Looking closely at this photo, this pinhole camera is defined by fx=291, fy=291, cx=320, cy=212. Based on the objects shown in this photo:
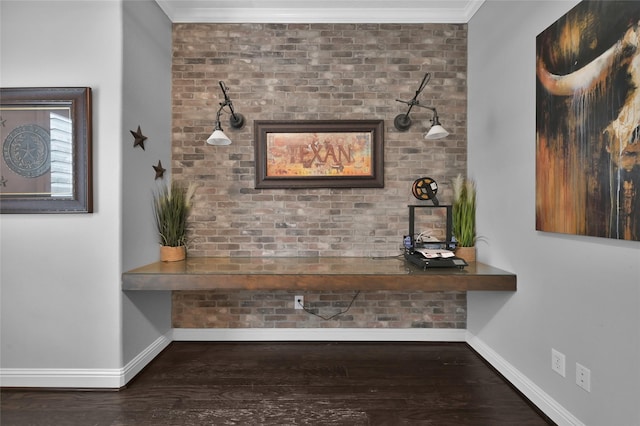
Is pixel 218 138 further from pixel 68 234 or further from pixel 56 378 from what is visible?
pixel 56 378

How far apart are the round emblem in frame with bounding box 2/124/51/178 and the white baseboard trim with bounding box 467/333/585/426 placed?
3531 millimetres

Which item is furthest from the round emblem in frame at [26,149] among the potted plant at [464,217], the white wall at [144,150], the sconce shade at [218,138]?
the potted plant at [464,217]

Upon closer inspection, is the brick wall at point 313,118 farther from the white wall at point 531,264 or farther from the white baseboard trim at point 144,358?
the white wall at point 531,264

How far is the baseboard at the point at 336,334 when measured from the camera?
8.79 ft

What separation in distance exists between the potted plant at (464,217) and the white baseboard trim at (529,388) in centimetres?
75

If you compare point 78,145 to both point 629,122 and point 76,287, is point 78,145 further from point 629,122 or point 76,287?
point 629,122

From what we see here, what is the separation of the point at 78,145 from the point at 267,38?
5.79ft

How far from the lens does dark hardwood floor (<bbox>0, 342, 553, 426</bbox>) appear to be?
176 centimetres

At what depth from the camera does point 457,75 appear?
268 cm

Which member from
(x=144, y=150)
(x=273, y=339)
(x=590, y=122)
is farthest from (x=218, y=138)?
(x=590, y=122)

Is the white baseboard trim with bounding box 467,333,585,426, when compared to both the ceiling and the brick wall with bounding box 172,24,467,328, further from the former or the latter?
the ceiling

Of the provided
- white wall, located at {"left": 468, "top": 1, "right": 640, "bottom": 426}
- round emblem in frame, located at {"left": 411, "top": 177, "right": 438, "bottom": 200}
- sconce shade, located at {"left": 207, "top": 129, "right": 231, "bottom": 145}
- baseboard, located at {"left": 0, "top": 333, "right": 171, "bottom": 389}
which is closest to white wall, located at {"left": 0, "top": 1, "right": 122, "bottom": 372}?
baseboard, located at {"left": 0, "top": 333, "right": 171, "bottom": 389}

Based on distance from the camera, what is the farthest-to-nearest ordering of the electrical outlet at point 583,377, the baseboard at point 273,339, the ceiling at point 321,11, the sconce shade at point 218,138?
Answer: the ceiling at point 321,11, the sconce shade at point 218,138, the baseboard at point 273,339, the electrical outlet at point 583,377

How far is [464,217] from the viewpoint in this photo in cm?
252
